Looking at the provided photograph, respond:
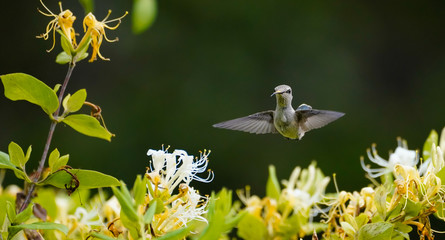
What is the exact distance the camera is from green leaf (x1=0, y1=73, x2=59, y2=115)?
1.03 m

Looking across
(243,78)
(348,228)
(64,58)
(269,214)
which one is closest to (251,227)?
(269,214)

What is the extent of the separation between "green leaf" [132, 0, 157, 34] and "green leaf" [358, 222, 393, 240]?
0.49 metres

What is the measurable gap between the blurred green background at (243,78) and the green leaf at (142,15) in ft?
11.9

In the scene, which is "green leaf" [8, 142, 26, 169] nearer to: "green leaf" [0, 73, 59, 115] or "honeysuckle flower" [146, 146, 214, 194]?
"green leaf" [0, 73, 59, 115]

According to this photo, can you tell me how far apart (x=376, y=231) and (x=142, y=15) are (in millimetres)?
518

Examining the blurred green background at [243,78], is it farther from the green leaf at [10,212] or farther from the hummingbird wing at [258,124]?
the green leaf at [10,212]

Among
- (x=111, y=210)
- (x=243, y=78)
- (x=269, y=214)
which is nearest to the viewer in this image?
(x=111, y=210)

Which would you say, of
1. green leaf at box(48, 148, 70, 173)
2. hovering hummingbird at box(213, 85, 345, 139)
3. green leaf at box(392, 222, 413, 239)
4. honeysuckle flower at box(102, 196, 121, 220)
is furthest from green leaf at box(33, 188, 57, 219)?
green leaf at box(392, 222, 413, 239)

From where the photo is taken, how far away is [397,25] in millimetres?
6242

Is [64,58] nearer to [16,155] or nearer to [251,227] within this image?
[16,155]

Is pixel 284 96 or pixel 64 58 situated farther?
pixel 284 96

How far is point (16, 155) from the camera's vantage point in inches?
Result: 42.2

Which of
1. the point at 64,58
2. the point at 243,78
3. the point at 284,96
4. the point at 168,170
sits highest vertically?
the point at 243,78

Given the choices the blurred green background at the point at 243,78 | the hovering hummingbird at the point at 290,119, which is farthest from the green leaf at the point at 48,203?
the blurred green background at the point at 243,78
